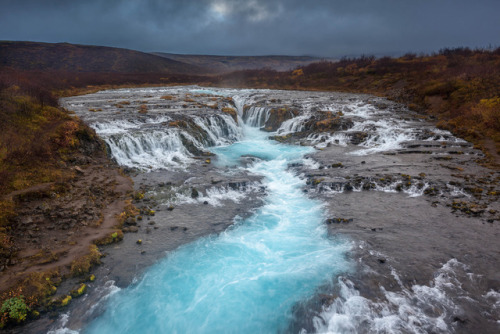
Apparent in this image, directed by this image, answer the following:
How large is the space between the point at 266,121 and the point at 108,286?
83.9 ft

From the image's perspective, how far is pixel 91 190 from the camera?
1240 centimetres

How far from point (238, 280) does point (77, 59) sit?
112 metres

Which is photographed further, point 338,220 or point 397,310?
point 338,220

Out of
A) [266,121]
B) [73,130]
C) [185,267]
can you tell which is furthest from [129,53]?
[185,267]

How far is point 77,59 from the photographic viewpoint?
307ft

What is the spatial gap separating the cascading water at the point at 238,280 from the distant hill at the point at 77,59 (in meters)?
94.7

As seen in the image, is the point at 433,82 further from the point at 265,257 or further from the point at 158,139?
the point at 265,257

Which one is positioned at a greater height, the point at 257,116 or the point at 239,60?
the point at 239,60

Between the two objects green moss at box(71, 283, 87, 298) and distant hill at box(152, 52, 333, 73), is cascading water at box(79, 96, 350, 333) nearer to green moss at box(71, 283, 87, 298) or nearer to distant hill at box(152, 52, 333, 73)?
green moss at box(71, 283, 87, 298)

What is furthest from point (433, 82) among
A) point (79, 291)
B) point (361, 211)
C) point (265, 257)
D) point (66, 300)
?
point (66, 300)

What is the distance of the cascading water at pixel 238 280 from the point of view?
7434 millimetres

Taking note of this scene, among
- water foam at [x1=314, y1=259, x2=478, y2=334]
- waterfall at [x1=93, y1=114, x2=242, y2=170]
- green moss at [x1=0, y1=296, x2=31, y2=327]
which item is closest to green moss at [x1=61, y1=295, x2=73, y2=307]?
green moss at [x1=0, y1=296, x2=31, y2=327]

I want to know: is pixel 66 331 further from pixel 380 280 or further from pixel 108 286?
pixel 380 280

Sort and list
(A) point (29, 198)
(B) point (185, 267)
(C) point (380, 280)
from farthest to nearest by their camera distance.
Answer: (A) point (29, 198), (B) point (185, 267), (C) point (380, 280)
